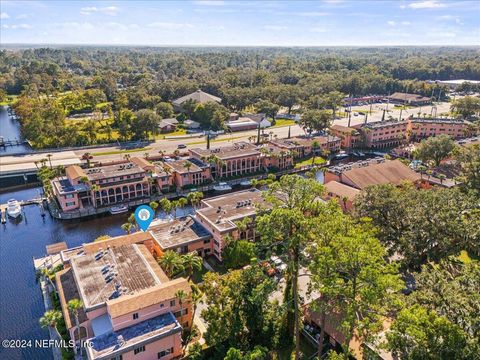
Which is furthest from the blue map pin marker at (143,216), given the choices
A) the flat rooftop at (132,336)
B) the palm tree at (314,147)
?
the palm tree at (314,147)

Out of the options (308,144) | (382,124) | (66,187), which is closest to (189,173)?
(66,187)

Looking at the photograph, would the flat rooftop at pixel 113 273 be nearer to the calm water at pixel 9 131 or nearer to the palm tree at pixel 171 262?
the palm tree at pixel 171 262

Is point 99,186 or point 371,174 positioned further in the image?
point 371,174

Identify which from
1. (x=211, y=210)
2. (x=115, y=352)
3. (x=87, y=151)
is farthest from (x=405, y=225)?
(x=87, y=151)

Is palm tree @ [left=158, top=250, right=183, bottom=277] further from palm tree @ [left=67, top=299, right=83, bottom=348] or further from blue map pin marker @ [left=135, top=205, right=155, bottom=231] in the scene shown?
blue map pin marker @ [left=135, top=205, right=155, bottom=231]

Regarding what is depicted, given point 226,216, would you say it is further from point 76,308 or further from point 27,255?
point 27,255

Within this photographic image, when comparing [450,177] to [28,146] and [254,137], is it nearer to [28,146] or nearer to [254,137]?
[254,137]

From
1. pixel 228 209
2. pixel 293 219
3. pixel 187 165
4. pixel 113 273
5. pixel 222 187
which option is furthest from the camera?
pixel 222 187
